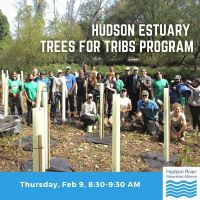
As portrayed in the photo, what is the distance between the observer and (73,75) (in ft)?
27.2

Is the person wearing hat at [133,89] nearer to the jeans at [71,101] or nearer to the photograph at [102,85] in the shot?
the photograph at [102,85]

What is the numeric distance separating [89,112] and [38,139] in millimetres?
2963

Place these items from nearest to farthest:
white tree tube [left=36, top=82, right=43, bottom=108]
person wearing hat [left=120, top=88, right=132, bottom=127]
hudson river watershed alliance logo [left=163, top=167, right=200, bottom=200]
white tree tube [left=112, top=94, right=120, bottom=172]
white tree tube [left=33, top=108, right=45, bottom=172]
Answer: white tree tube [left=33, top=108, right=45, bottom=172] → hudson river watershed alliance logo [left=163, top=167, right=200, bottom=200] → white tree tube [left=112, top=94, right=120, bottom=172] → white tree tube [left=36, top=82, right=43, bottom=108] → person wearing hat [left=120, top=88, right=132, bottom=127]

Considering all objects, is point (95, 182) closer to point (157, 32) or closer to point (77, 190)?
point (77, 190)

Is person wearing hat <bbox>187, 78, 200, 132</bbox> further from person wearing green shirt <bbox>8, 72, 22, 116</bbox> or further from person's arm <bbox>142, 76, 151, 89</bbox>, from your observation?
person wearing green shirt <bbox>8, 72, 22, 116</bbox>

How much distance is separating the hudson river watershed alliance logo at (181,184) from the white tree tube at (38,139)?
3.89ft

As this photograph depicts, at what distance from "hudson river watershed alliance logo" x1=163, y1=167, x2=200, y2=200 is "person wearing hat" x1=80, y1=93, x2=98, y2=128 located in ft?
8.60

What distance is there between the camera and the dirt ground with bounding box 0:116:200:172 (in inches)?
247

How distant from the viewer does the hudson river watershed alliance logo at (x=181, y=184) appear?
5.27m

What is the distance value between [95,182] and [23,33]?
2741 mm

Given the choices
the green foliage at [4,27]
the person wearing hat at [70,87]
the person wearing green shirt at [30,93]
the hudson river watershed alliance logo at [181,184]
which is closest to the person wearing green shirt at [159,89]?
the person wearing hat at [70,87]

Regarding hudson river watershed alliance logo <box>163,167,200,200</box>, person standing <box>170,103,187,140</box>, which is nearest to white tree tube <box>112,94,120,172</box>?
hudson river watershed alliance logo <box>163,167,200,200</box>

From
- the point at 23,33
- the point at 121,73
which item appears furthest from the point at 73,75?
the point at 23,33

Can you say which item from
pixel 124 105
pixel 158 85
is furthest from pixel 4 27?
pixel 158 85
